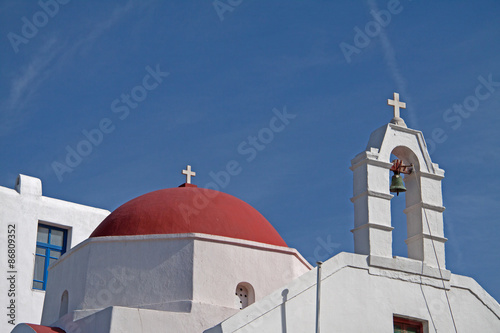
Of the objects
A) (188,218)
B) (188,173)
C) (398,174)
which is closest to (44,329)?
(188,218)

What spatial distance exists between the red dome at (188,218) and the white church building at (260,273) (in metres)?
0.02

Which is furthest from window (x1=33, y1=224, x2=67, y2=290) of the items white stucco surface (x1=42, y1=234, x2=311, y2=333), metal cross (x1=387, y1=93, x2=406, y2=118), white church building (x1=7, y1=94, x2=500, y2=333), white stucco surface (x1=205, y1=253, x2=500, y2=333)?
metal cross (x1=387, y1=93, x2=406, y2=118)

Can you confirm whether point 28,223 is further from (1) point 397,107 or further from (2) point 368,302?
(2) point 368,302

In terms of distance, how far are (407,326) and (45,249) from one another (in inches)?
446

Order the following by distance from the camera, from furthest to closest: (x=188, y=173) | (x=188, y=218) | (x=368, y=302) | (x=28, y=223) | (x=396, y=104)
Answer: (x=28, y=223) → (x=188, y=173) → (x=188, y=218) → (x=396, y=104) → (x=368, y=302)

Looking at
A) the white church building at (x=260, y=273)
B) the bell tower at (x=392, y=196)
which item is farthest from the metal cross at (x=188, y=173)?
the bell tower at (x=392, y=196)

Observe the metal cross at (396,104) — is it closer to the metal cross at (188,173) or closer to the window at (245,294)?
the window at (245,294)

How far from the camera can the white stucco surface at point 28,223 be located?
20703mm

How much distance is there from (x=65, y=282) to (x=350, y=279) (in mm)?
5791

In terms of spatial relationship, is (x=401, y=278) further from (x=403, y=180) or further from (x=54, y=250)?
(x=54, y=250)

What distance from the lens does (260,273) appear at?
15453mm

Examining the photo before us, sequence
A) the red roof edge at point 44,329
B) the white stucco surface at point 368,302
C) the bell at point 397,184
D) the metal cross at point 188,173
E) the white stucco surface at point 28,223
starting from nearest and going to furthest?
1. the white stucco surface at point 368,302
2. the bell at point 397,184
3. the red roof edge at point 44,329
4. the metal cross at point 188,173
5. the white stucco surface at point 28,223

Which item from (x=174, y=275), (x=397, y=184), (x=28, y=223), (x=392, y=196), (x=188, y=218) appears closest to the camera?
(x=392, y=196)

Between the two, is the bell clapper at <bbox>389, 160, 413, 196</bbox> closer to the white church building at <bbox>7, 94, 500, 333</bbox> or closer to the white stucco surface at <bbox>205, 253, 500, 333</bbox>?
the white church building at <bbox>7, 94, 500, 333</bbox>
